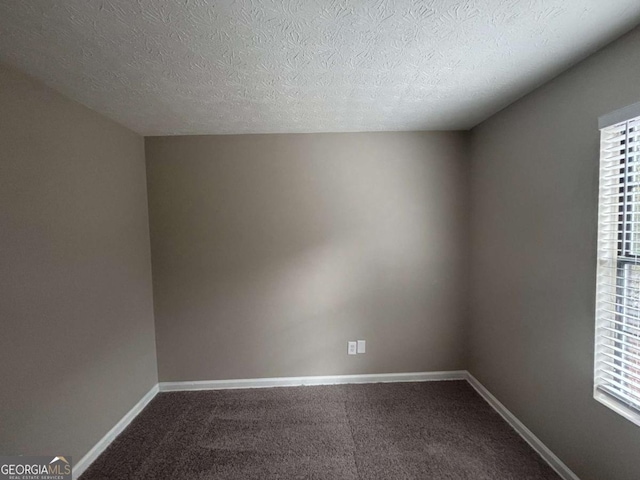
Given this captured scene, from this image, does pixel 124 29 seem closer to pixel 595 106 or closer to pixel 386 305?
pixel 595 106

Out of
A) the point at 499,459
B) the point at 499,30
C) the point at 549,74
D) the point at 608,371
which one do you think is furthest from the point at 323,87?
the point at 499,459

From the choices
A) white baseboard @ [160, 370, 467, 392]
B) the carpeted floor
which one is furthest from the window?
white baseboard @ [160, 370, 467, 392]

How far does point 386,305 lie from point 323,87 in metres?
1.87

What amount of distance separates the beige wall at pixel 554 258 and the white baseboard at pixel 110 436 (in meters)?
2.87

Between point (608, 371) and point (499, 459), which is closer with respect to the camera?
point (608, 371)

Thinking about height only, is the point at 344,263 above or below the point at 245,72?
below

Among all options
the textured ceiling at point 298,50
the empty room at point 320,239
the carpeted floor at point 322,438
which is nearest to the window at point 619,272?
the empty room at point 320,239

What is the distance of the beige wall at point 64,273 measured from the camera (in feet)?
4.26

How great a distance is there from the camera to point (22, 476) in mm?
1312

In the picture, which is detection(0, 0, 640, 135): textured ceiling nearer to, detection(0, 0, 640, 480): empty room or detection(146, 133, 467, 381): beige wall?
detection(0, 0, 640, 480): empty room

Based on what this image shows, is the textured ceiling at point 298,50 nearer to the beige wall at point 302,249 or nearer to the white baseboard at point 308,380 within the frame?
the beige wall at point 302,249

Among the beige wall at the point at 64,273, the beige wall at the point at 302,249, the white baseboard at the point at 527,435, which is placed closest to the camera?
the beige wall at the point at 64,273

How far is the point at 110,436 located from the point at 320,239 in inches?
83.3

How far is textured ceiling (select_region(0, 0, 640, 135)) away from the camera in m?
1.01
